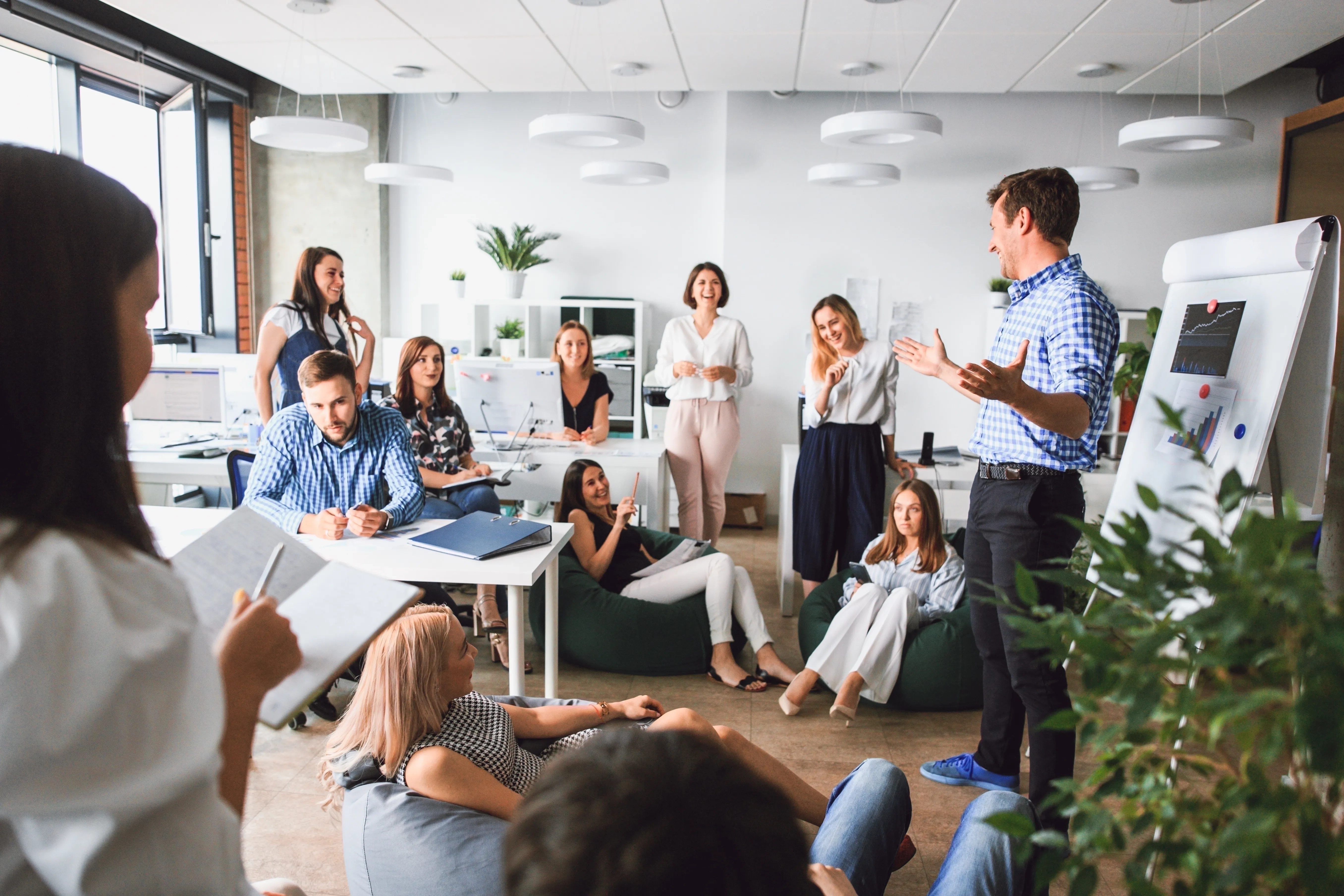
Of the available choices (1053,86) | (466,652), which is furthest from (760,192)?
(466,652)

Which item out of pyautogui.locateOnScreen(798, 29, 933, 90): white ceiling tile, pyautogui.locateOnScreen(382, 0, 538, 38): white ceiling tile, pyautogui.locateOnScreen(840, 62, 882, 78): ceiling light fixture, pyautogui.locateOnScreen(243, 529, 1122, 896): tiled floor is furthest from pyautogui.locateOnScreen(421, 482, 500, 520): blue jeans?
pyautogui.locateOnScreen(840, 62, 882, 78): ceiling light fixture

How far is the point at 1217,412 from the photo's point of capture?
7.28ft

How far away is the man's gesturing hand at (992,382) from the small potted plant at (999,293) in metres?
4.13

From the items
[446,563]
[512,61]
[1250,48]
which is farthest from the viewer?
[512,61]

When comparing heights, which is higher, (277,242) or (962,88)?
(962,88)

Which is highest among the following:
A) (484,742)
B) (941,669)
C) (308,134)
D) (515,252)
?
(308,134)

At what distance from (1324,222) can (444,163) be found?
223 inches

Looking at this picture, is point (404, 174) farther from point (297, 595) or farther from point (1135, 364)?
point (297, 595)

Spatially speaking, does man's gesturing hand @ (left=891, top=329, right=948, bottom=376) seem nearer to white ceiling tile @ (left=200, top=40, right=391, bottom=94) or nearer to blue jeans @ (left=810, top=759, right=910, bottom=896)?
blue jeans @ (left=810, top=759, right=910, bottom=896)

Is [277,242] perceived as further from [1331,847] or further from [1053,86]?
[1331,847]

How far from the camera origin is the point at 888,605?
3137mm

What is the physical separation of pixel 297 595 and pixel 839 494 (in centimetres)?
309

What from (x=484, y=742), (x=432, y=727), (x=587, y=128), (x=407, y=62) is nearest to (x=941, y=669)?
(x=484, y=742)

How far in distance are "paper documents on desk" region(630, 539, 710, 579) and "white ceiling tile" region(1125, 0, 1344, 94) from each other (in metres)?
3.38
